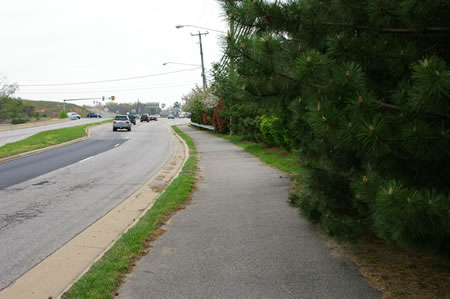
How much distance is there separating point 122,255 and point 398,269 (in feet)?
10.9

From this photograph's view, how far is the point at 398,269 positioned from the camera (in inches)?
179

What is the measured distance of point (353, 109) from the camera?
3023 mm

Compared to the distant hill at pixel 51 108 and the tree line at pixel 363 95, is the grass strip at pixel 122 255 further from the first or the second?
the distant hill at pixel 51 108

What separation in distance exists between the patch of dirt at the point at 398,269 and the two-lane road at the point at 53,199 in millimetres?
4047

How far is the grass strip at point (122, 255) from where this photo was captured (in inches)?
162

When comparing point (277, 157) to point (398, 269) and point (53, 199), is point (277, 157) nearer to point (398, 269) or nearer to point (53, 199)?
point (53, 199)

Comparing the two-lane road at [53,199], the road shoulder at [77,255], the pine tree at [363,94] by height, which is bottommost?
the two-lane road at [53,199]

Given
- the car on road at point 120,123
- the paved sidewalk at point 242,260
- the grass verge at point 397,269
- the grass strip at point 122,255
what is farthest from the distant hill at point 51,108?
the grass verge at point 397,269

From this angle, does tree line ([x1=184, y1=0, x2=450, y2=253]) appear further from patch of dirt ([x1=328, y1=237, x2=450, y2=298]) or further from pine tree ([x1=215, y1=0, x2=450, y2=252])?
patch of dirt ([x1=328, y1=237, x2=450, y2=298])

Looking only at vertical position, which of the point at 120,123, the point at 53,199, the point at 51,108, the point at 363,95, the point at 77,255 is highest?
the point at 51,108

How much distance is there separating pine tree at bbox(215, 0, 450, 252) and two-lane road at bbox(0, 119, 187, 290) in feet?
12.4

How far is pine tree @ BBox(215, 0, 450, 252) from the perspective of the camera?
268cm

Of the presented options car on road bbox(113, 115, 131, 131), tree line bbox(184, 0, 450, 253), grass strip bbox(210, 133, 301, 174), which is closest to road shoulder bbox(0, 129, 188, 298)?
tree line bbox(184, 0, 450, 253)

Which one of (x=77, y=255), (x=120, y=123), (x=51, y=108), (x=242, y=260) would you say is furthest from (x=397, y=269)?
(x=51, y=108)
